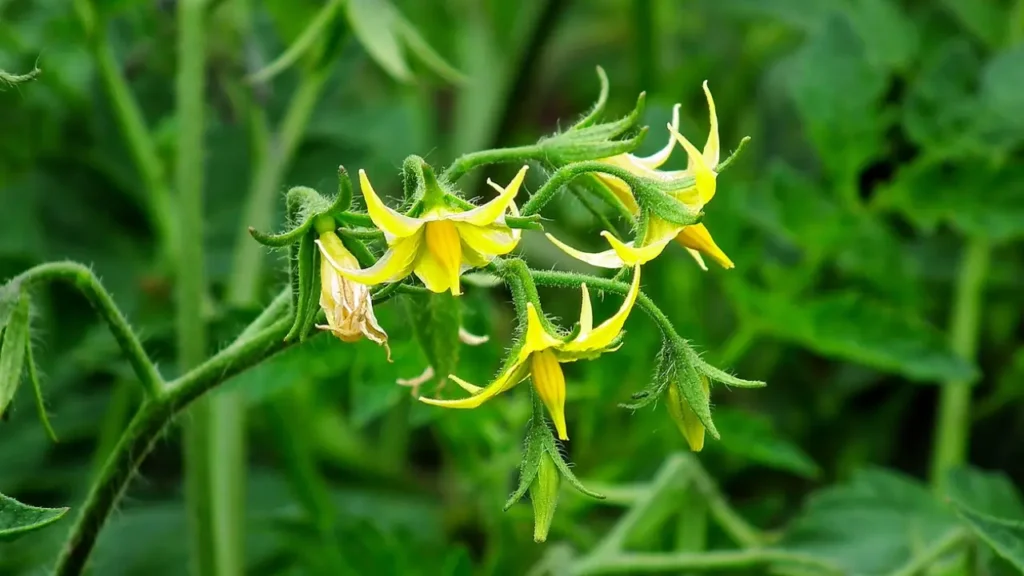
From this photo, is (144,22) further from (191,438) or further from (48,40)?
(191,438)

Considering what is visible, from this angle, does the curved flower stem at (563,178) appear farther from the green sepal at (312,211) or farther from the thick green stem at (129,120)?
the thick green stem at (129,120)

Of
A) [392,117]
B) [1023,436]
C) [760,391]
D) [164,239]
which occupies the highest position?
[392,117]

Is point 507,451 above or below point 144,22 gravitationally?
below

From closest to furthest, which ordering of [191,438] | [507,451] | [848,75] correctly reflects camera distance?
[191,438], [507,451], [848,75]

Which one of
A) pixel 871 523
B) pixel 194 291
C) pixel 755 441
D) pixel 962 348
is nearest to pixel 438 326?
pixel 194 291

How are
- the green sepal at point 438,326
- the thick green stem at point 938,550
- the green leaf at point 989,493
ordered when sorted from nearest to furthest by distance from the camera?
the green sepal at point 438,326 < the thick green stem at point 938,550 < the green leaf at point 989,493

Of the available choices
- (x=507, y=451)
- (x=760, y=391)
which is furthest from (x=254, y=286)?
(x=760, y=391)

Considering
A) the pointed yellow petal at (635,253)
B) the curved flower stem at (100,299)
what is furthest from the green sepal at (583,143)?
the curved flower stem at (100,299)
